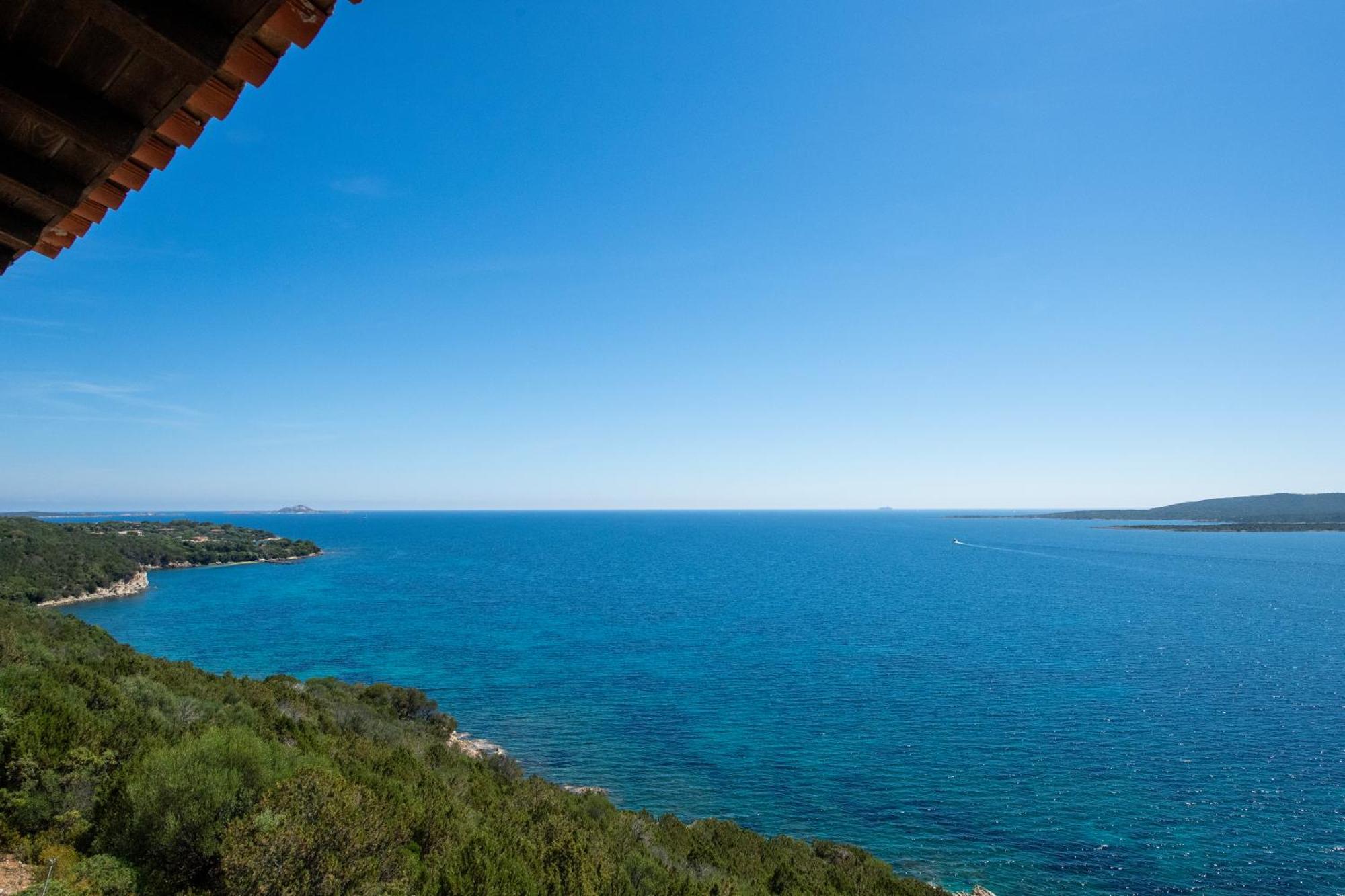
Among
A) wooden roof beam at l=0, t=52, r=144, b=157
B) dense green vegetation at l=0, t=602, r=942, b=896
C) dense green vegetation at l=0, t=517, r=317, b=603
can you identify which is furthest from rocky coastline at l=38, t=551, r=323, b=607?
wooden roof beam at l=0, t=52, r=144, b=157

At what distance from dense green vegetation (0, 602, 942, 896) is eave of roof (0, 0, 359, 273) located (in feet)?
29.7

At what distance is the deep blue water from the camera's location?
2117cm

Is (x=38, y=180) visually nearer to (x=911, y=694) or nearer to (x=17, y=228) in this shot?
(x=17, y=228)

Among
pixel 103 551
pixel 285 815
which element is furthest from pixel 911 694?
pixel 103 551

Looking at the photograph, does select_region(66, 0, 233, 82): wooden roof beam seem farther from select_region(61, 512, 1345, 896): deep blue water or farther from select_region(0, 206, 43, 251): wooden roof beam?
select_region(61, 512, 1345, 896): deep blue water

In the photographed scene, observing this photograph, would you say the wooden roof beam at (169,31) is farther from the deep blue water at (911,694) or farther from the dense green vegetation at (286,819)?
the deep blue water at (911,694)

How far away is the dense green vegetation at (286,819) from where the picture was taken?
9.04m

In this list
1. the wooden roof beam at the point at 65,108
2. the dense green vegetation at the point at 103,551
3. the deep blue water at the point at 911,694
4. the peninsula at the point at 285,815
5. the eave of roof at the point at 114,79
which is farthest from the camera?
the dense green vegetation at the point at 103,551

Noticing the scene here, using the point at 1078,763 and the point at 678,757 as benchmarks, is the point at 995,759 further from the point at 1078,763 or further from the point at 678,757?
the point at 678,757

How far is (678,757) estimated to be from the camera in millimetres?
27141

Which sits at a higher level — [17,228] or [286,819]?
[17,228]

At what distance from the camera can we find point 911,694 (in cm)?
3544

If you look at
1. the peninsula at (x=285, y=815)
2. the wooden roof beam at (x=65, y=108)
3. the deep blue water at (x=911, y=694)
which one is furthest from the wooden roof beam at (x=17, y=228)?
Answer: the deep blue water at (x=911, y=694)

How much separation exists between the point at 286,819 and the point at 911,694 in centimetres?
3398
